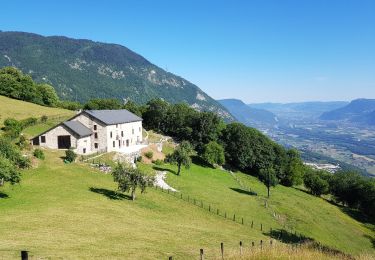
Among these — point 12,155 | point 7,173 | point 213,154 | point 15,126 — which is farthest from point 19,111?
point 7,173

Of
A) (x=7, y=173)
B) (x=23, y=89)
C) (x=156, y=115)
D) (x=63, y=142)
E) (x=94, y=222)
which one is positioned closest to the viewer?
(x=94, y=222)

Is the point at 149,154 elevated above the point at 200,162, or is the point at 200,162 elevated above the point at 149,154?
the point at 149,154

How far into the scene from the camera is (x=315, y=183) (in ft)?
403

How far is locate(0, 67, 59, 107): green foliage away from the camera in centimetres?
13438

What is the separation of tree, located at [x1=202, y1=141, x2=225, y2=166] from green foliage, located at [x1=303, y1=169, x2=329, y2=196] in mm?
33664

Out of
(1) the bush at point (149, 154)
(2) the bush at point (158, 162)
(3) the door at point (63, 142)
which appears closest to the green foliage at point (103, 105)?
(1) the bush at point (149, 154)

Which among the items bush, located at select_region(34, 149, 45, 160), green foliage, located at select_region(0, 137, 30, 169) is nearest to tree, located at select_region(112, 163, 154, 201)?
green foliage, located at select_region(0, 137, 30, 169)

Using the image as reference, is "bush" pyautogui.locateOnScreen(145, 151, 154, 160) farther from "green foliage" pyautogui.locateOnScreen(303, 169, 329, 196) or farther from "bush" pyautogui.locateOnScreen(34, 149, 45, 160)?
"green foliage" pyautogui.locateOnScreen(303, 169, 329, 196)

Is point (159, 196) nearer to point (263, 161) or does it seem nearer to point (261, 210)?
point (261, 210)

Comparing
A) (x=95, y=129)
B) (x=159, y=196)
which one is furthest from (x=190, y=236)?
(x=95, y=129)

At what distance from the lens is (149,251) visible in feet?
98.4

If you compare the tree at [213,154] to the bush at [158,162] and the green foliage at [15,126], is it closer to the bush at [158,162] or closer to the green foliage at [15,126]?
the bush at [158,162]

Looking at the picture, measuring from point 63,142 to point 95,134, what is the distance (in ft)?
27.6

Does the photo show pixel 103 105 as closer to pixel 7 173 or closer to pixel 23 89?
pixel 23 89
